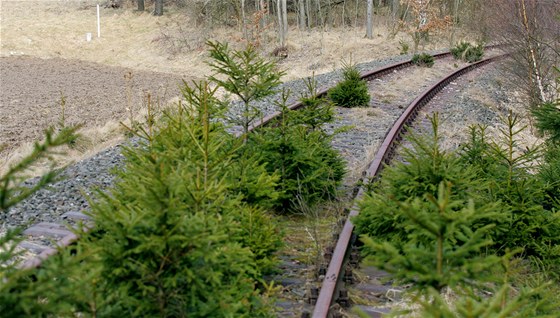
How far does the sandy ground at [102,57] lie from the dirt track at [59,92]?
0.03 m

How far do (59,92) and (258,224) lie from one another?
66.0 ft

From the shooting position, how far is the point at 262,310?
13.7 ft

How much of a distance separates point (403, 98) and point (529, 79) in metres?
3.98

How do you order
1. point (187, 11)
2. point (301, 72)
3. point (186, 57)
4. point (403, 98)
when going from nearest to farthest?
point (403, 98) → point (301, 72) → point (186, 57) → point (187, 11)

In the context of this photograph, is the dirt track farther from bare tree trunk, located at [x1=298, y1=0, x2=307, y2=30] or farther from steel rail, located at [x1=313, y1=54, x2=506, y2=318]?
bare tree trunk, located at [x1=298, y1=0, x2=307, y2=30]

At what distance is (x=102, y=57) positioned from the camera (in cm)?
3922

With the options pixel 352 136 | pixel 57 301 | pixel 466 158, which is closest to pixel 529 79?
pixel 352 136

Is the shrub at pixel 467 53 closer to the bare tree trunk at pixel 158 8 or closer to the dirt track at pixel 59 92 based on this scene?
the dirt track at pixel 59 92

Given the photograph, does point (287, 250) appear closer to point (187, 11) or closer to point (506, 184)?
point (506, 184)

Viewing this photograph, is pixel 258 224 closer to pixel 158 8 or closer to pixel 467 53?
pixel 467 53

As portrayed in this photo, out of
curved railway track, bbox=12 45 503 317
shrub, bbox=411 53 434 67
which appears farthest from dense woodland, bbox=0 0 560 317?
shrub, bbox=411 53 434 67

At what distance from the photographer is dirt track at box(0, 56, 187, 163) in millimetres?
17141

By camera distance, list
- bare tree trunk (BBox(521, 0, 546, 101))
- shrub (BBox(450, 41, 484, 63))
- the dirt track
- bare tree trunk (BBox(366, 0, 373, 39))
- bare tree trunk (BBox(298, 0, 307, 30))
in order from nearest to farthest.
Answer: bare tree trunk (BBox(521, 0, 546, 101)), the dirt track, shrub (BBox(450, 41, 484, 63)), bare tree trunk (BBox(366, 0, 373, 39)), bare tree trunk (BBox(298, 0, 307, 30))

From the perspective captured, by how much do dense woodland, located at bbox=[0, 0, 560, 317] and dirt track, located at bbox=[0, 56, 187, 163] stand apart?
8.07 m
